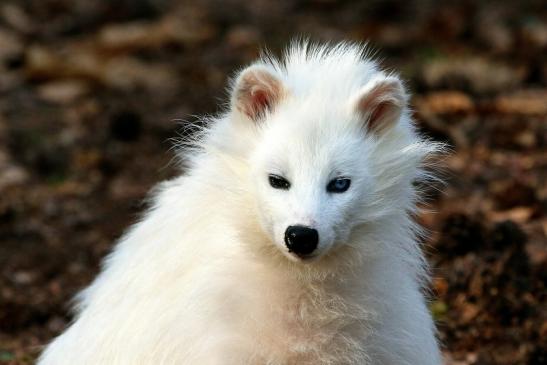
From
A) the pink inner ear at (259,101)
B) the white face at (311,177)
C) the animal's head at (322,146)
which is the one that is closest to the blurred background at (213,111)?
the animal's head at (322,146)

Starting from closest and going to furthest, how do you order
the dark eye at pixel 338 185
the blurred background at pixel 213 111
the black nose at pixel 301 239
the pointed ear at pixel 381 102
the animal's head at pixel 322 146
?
the black nose at pixel 301 239 → the animal's head at pixel 322 146 → the dark eye at pixel 338 185 → the pointed ear at pixel 381 102 → the blurred background at pixel 213 111

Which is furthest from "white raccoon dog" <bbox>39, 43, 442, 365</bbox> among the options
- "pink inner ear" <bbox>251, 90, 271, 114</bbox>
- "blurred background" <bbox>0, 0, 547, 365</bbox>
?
"blurred background" <bbox>0, 0, 547, 365</bbox>

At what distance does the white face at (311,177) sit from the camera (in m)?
4.99

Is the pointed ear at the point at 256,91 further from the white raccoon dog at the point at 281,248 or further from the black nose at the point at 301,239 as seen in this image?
the black nose at the point at 301,239

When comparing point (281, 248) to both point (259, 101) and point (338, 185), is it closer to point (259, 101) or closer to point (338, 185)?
point (338, 185)

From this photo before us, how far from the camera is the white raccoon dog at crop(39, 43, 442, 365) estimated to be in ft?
17.1

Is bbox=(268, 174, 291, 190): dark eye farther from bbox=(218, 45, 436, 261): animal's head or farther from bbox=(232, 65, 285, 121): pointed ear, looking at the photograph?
bbox=(232, 65, 285, 121): pointed ear

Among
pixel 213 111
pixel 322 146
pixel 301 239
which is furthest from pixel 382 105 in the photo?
pixel 213 111

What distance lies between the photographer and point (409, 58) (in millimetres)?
15812

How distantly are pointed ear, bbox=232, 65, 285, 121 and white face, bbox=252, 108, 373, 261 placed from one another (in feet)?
0.39

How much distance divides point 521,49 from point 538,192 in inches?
222

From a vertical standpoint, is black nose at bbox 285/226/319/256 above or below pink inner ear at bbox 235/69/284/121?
below

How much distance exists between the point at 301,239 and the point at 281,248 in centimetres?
18

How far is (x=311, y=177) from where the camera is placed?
505 centimetres
